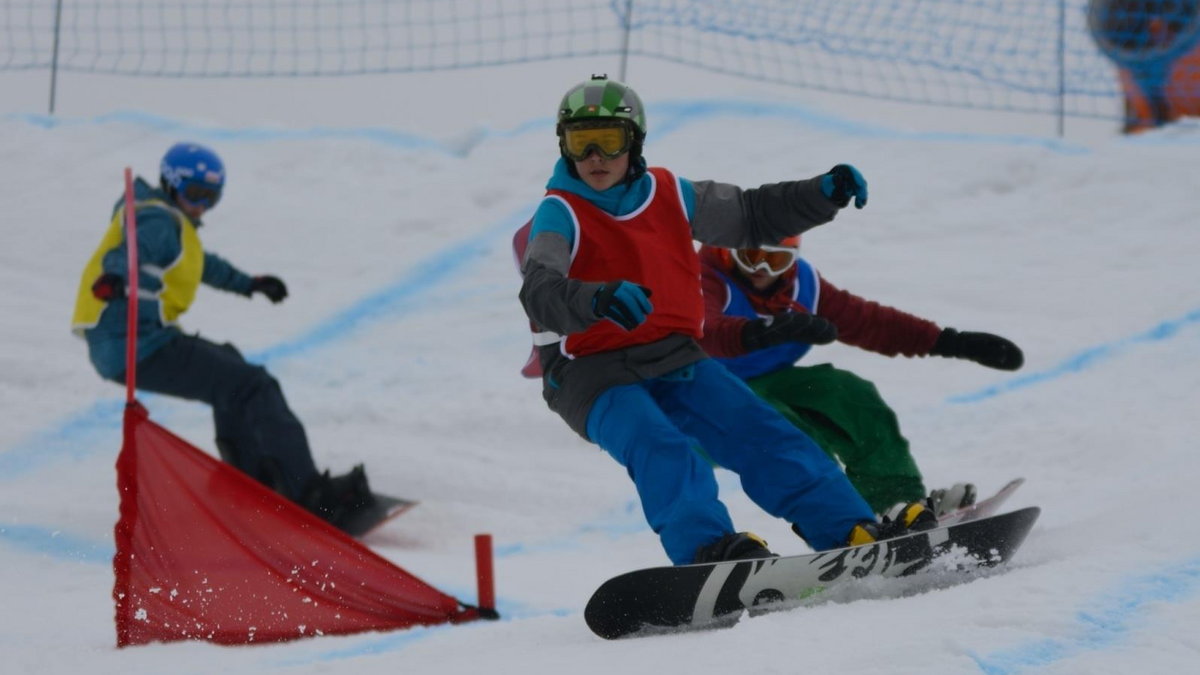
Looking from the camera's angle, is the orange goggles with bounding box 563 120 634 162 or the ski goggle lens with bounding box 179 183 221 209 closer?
the orange goggles with bounding box 563 120 634 162

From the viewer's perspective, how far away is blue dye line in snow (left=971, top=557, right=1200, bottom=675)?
2.60 metres

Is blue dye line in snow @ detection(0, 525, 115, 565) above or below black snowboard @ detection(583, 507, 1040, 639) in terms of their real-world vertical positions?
below

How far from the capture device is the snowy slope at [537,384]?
3.11m

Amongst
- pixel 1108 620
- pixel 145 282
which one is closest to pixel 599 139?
pixel 1108 620

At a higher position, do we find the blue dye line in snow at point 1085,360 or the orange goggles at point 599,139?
the orange goggles at point 599,139

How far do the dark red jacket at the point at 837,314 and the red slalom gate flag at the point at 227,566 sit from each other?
4.11 feet

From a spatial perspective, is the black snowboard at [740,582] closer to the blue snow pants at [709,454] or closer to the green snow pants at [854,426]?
the blue snow pants at [709,454]

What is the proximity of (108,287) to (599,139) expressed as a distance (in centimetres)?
311

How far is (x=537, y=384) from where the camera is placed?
765 cm

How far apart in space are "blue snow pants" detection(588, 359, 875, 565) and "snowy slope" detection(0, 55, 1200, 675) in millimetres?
409

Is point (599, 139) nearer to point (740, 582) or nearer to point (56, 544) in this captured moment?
point (740, 582)

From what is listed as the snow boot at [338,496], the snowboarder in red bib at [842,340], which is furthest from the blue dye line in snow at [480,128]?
the snowboarder in red bib at [842,340]

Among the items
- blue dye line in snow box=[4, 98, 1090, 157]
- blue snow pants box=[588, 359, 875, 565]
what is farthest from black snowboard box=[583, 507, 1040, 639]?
blue dye line in snow box=[4, 98, 1090, 157]

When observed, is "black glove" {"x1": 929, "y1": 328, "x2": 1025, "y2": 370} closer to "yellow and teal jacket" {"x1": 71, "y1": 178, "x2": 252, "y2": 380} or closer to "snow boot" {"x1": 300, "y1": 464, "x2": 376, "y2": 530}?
"snow boot" {"x1": 300, "y1": 464, "x2": 376, "y2": 530}
